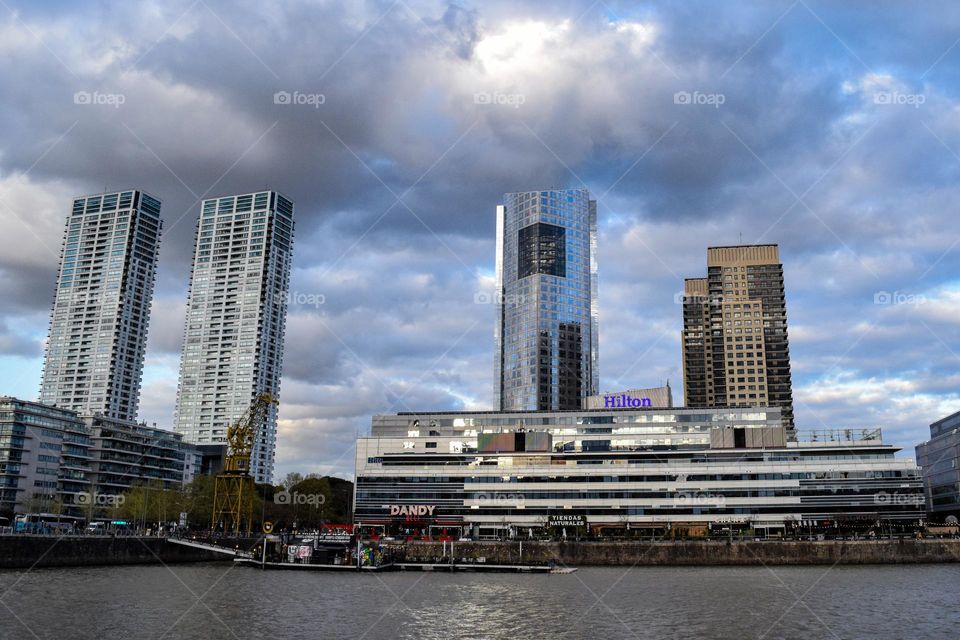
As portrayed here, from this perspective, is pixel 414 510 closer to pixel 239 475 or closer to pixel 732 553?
pixel 239 475

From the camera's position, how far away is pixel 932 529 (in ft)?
469

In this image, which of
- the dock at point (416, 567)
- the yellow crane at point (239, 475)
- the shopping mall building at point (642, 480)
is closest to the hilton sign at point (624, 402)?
the shopping mall building at point (642, 480)

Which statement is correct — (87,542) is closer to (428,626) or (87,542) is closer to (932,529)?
(428,626)

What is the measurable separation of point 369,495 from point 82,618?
125034 mm

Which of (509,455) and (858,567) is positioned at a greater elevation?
(509,455)

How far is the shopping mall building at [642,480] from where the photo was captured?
508ft

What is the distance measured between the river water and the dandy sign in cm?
7521

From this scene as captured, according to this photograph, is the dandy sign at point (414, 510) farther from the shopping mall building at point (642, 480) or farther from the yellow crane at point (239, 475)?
the yellow crane at point (239, 475)

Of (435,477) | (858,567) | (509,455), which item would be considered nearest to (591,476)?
(509,455)

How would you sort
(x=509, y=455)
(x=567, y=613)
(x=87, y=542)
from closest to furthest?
(x=567, y=613) < (x=87, y=542) < (x=509, y=455)

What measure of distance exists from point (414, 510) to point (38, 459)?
8974cm

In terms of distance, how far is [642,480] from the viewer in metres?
164

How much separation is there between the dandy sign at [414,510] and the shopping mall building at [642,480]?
0.29 metres

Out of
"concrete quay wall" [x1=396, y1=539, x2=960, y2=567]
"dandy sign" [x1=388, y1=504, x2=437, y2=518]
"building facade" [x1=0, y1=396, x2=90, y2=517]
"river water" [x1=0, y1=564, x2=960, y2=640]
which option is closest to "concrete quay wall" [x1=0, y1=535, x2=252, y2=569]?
"river water" [x1=0, y1=564, x2=960, y2=640]
